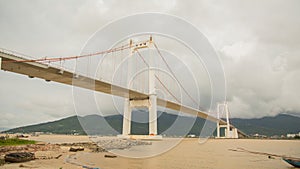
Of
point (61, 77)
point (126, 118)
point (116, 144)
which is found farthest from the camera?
point (126, 118)

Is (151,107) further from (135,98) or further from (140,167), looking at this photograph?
(140,167)

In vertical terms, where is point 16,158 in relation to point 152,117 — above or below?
below

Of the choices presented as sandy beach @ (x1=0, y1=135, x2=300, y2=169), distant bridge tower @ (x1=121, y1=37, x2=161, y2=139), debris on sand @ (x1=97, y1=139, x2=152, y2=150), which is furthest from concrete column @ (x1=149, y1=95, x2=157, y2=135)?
sandy beach @ (x1=0, y1=135, x2=300, y2=169)

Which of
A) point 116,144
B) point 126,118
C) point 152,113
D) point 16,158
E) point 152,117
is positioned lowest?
point 116,144

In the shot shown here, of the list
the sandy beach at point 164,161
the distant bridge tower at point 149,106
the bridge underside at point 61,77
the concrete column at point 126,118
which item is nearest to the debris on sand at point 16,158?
the sandy beach at point 164,161

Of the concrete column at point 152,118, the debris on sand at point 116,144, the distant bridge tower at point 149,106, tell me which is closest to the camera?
the debris on sand at point 116,144

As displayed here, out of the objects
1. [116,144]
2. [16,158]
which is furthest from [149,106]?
[16,158]

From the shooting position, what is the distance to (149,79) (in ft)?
103

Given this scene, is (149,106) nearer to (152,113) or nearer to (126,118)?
(152,113)

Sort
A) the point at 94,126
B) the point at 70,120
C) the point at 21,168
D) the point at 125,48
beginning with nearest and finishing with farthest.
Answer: the point at 21,168
the point at 94,126
the point at 125,48
the point at 70,120

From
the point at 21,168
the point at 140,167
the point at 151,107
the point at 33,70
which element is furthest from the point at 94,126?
the point at 151,107

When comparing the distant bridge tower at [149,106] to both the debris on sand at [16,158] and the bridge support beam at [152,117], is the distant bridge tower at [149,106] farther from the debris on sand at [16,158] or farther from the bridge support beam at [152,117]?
the debris on sand at [16,158]

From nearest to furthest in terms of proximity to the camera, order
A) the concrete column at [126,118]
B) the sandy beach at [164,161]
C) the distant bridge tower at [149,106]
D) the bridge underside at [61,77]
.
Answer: the sandy beach at [164,161], the bridge underside at [61,77], the distant bridge tower at [149,106], the concrete column at [126,118]

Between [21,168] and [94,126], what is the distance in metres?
5.37
